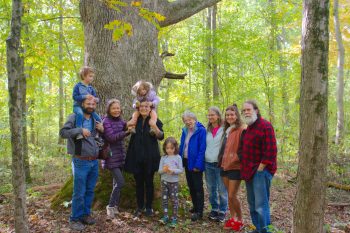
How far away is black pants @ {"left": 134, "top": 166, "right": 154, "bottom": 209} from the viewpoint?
16.8ft

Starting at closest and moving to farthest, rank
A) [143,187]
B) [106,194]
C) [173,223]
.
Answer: [173,223], [143,187], [106,194]

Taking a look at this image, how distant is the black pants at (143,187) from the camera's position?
201 inches

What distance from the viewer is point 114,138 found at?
16.2 ft

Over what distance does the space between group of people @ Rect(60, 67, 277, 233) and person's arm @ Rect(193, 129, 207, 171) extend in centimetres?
2

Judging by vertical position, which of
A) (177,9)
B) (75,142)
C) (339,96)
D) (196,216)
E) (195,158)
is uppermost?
(177,9)

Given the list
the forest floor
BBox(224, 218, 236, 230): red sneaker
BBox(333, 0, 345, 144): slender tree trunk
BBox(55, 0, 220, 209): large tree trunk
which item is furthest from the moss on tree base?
BBox(333, 0, 345, 144): slender tree trunk

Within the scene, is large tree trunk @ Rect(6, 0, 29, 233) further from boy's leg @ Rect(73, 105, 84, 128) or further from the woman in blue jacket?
the woman in blue jacket

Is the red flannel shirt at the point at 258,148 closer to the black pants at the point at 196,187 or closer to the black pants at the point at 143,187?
the black pants at the point at 196,187

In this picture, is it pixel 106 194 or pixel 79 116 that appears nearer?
pixel 79 116

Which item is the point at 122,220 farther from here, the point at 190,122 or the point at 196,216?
the point at 190,122

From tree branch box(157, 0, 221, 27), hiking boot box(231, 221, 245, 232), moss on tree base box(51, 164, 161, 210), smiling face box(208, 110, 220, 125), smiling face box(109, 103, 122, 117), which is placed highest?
tree branch box(157, 0, 221, 27)

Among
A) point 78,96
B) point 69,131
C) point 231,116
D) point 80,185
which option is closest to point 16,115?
point 69,131

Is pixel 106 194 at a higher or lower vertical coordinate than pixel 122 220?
higher

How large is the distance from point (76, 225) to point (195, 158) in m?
2.11
